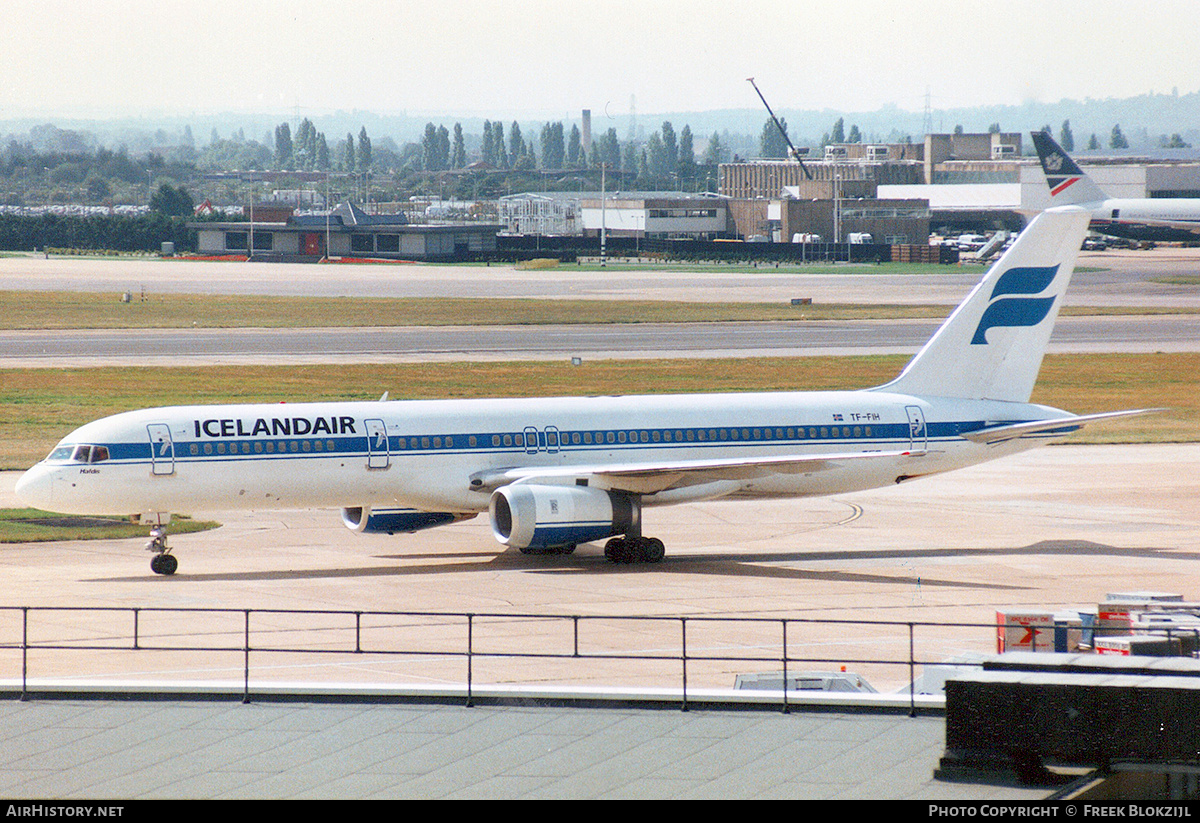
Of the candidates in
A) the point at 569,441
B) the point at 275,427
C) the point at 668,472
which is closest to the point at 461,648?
the point at 668,472

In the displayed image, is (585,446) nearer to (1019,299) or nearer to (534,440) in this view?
A: (534,440)

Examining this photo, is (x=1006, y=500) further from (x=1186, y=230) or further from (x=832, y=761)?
(x=1186, y=230)

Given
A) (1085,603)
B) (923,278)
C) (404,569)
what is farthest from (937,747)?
(923,278)

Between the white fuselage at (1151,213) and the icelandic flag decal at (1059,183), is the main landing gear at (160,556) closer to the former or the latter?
the icelandic flag decal at (1059,183)

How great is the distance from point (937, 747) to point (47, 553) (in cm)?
3022

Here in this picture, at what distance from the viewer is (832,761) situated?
19641 mm

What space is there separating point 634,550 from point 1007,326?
14.5 meters

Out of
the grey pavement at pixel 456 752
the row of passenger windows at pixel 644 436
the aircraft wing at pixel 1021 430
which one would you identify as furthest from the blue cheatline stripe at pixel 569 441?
the grey pavement at pixel 456 752

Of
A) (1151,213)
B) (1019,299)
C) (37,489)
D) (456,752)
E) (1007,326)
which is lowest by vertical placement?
(456,752)

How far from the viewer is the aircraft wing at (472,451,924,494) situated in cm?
4134

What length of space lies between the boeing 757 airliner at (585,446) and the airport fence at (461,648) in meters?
6.10

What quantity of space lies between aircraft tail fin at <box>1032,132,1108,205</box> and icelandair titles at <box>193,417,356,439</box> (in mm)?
102985

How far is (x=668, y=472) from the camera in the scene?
4131 centimetres

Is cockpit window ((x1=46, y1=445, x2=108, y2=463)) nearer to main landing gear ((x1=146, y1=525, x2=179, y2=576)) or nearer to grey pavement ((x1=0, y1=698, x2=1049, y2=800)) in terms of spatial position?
main landing gear ((x1=146, y1=525, x2=179, y2=576))
